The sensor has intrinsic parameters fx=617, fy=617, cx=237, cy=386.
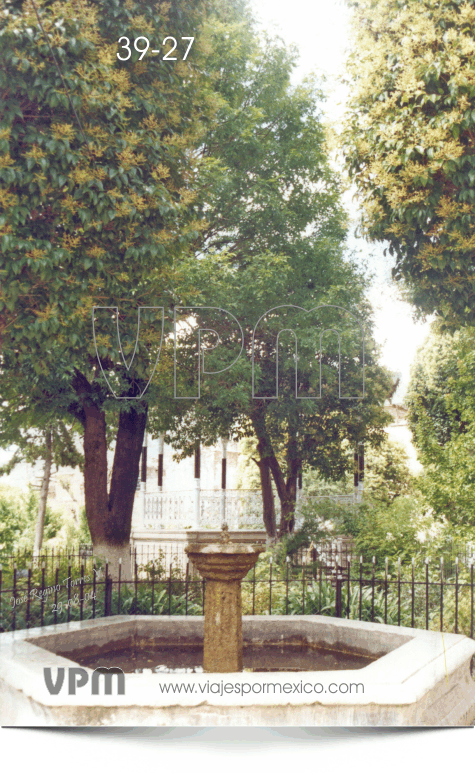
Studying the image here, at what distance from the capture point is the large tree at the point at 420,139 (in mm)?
5145

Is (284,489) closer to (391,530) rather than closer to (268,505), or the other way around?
(268,505)

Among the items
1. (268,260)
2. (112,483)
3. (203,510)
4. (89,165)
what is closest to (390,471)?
(203,510)

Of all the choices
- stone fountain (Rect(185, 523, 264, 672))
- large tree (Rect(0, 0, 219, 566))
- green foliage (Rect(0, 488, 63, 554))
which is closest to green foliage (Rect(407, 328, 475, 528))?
large tree (Rect(0, 0, 219, 566))

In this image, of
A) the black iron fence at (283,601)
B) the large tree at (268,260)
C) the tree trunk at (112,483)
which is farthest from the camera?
the large tree at (268,260)

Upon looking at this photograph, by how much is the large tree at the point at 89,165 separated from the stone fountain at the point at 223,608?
7.01 feet

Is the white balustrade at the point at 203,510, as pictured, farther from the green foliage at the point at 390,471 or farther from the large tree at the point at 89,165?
the large tree at the point at 89,165

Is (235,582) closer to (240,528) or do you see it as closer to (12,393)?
(12,393)

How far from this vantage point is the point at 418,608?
6.88 m

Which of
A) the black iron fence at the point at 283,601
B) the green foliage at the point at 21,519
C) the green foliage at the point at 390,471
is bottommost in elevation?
the green foliage at the point at 21,519

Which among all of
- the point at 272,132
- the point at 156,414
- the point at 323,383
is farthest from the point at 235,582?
the point at 272,132

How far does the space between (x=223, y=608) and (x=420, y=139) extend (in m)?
4.20

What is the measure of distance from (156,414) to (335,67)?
207 inches

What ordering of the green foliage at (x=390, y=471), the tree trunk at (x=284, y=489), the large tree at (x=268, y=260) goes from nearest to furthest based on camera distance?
1. the large tree at (x=268, y=260)
2. the tree trunk at (x=284, y=489)
3. the green foliage at (x=390, y=471)

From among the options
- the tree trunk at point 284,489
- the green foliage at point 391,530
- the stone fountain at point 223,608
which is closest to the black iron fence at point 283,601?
the green foliage at point 391,530
